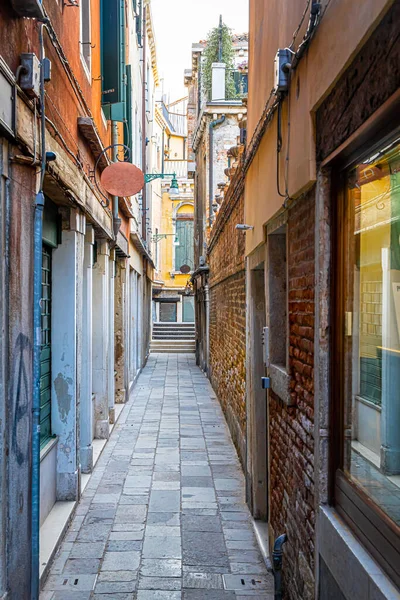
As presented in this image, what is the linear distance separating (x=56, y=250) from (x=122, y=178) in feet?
6.13

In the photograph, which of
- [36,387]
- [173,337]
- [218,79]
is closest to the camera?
[36,387]

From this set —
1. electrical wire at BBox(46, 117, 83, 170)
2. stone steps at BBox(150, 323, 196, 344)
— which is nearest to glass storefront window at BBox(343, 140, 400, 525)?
electrical wire at BBox(46, 117, 83, 170)

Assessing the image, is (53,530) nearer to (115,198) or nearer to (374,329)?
(374,329)

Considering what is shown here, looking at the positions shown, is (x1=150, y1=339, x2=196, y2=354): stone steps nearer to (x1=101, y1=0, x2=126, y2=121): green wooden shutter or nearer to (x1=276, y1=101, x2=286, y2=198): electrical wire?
(x1=101, y1=0, x2=126, y2=121): green wooden shutter

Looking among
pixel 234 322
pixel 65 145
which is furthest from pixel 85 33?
pixel 234 322

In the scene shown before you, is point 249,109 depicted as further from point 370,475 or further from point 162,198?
point 162,198

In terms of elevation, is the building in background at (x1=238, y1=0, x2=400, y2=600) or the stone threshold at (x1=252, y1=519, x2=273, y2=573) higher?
the building in background at (x1=238, y1=0, x2=400, y2=600)

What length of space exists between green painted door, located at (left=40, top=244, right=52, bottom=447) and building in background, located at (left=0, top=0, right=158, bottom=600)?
0.02 metres

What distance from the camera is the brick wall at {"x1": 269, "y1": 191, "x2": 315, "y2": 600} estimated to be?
9.89 ft

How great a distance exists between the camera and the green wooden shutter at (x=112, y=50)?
23.2ft

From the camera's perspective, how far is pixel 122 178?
7031mm

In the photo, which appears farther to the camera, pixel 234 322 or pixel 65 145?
pixel 234 322

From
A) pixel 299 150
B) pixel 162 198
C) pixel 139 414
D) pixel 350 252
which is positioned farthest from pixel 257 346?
pixel 162 198

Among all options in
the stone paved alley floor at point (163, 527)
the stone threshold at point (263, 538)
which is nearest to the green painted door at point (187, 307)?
the stone paved alley floor at point (163, 527)
